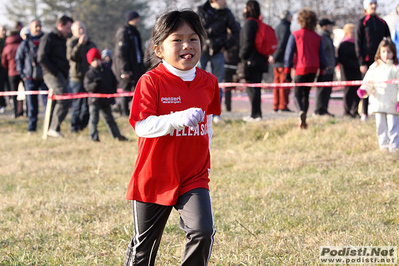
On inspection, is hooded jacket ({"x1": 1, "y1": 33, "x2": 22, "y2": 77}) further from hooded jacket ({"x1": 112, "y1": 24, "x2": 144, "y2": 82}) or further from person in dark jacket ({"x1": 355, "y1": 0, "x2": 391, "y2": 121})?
person in dark jacket ({"x1": 355, "y1": 0, "x2": 391, "y2": 121})

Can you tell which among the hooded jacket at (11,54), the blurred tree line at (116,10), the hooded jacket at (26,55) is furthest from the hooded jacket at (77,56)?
the blurred tree line at (116,10)

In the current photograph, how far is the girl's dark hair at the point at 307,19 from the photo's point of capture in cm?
995

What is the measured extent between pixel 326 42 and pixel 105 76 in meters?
4.31

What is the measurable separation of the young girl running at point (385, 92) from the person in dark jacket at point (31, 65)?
7.21 m

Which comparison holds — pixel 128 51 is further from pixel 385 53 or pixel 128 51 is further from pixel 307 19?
pixel 385 53

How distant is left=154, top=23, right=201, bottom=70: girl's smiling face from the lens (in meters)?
3.43

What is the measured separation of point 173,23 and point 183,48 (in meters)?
0.17

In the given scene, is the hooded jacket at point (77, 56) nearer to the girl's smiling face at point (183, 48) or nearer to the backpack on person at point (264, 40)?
the backpack on person at point (264, 40)

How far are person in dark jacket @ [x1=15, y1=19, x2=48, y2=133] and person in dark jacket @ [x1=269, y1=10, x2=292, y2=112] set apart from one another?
5044 millimetres

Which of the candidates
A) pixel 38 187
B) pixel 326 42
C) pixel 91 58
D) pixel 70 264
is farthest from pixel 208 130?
pixel 326 42

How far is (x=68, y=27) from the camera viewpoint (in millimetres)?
11656

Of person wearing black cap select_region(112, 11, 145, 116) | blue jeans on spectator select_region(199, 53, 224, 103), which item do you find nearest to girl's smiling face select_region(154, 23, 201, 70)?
blue jeans on spectator select_region(199, 53, 224, 103)

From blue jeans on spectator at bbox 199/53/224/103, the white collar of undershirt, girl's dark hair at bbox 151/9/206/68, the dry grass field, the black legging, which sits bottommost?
the dry grass field

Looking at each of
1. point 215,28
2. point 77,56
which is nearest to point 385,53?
point 215,28
